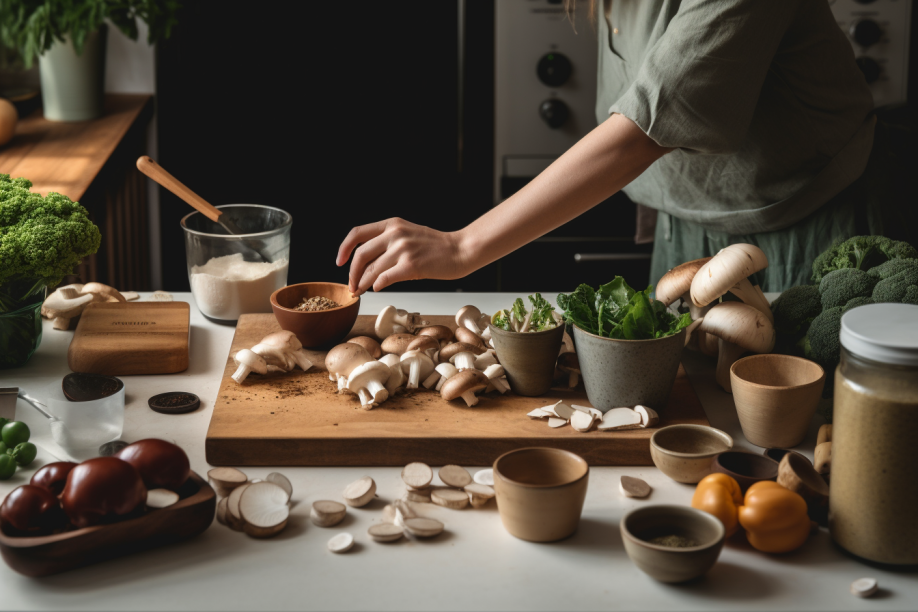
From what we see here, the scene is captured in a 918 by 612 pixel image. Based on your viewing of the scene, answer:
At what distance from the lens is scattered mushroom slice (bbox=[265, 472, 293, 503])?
92 centimetres

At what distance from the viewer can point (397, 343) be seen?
123 cm

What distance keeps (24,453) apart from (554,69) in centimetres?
185

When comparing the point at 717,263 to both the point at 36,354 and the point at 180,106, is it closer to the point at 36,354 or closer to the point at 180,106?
the point at 36,354

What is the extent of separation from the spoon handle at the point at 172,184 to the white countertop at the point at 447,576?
58 centimetres

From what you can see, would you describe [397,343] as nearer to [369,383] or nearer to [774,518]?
[369,383]

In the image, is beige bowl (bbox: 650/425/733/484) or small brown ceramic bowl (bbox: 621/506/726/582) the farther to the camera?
beige bowl (bbox: 650/425/733/484)

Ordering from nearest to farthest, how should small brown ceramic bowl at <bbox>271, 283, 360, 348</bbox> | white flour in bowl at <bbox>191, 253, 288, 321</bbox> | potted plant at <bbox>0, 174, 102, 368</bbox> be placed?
potted plant at <bbox>0, 174, 102, 368</bbox>
small brown ceramic bowl at <bbox>271, 283, 360, 348</bbox>
white flour in bowl at <bbox>191, 253, 288, 321</bbox>

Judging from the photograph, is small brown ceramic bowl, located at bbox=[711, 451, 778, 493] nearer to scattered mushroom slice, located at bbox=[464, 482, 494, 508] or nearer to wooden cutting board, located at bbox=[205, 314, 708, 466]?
wooden cutting board, located at bbox=[205, 314, 708, 466]

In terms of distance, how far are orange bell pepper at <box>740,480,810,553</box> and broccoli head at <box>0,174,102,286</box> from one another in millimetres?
954

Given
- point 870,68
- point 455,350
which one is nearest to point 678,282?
point 455,350

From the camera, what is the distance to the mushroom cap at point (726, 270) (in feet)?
3.64

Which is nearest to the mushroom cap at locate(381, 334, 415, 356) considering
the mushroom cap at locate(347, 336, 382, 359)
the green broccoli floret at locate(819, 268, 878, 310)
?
the mushroom cap at locate(347, 336, 382, 359)

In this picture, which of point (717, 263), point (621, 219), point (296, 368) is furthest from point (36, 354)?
point (621, 219)

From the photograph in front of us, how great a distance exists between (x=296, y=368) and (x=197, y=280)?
33 cm
